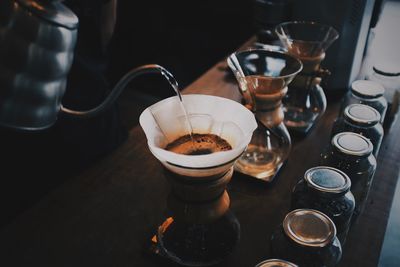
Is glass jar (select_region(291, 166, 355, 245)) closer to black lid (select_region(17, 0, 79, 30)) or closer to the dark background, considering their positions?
black lid (select_region(17, 0, 79, 30))

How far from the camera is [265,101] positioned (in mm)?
1004

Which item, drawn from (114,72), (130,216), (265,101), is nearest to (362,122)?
(265,101)

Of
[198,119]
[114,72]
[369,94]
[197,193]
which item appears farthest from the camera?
[114,72]

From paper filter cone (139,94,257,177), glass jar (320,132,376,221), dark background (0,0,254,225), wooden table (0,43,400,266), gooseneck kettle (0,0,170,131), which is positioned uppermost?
gooseneck kettle (0,0,170,131)

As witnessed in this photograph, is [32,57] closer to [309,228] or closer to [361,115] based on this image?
[309,228]

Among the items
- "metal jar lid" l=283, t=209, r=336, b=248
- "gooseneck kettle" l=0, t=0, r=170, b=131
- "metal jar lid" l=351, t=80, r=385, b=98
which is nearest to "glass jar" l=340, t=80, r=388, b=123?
"metal jar lid" l=351, t=80, r=385, b=98

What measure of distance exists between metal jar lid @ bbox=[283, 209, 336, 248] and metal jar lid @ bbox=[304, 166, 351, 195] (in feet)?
0.19

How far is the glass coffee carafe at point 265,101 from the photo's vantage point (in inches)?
39.2

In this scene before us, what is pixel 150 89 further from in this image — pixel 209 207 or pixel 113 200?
pixel 209 207

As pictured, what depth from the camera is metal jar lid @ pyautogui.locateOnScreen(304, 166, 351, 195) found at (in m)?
0.80

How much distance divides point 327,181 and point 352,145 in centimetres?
15

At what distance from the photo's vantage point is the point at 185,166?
72 centimetres

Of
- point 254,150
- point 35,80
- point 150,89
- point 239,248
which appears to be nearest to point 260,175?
point 254,150

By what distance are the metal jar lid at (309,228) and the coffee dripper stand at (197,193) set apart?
0.45 ft
